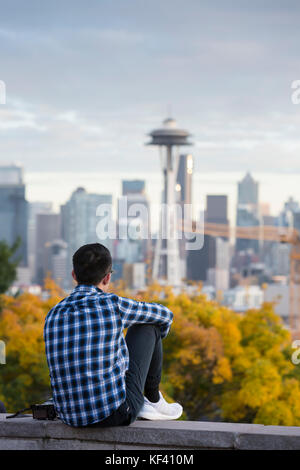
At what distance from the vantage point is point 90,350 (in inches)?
153

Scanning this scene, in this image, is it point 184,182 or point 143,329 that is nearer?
point 143,329

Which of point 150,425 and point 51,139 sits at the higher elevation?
point 51,139

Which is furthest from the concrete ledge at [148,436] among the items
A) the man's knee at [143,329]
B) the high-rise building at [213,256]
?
the high-rise building at [213,256]

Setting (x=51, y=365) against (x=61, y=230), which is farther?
(x=61, y=230)

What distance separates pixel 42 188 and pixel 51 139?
1267 centimetres

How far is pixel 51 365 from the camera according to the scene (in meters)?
3.96

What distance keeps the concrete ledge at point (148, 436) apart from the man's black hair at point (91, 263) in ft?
2.35

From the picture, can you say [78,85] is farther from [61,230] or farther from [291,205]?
[291,205]

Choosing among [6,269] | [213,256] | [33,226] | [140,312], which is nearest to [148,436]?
[140,312]

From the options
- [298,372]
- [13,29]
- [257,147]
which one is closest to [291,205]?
[257,147]

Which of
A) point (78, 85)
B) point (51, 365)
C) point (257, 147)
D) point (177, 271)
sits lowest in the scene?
point (177, 271)

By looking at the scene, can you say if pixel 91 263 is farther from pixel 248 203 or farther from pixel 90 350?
pixel 248 203

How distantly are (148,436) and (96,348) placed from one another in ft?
1.57
